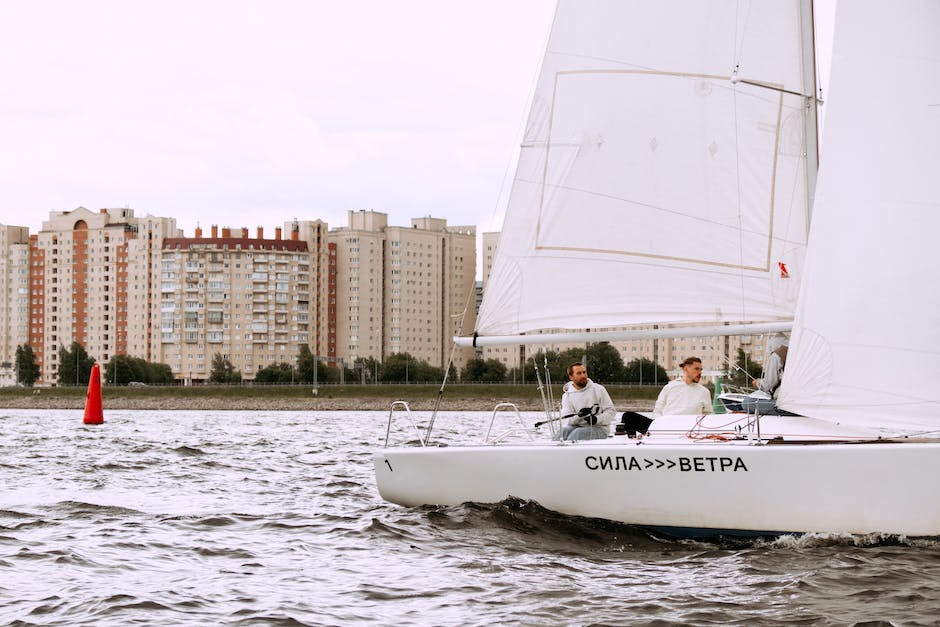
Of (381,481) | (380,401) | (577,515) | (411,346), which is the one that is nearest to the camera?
(577,515)

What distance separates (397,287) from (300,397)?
41.9 m

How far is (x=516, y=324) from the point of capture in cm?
1209

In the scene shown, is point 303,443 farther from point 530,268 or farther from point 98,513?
point 530,268

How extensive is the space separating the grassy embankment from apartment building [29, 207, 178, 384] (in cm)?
3413

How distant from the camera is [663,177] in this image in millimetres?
12266

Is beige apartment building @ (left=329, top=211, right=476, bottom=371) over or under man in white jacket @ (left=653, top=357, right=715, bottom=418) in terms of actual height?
over

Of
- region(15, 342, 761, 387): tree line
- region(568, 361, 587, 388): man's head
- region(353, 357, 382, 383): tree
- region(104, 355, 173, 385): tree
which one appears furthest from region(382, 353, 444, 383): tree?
region(568, 361, 587, 388): man's head

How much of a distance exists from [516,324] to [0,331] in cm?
13605

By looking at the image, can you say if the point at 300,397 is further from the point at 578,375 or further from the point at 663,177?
the point at 663,177

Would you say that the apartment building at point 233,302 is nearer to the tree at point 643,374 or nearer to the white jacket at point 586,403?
the tree at point 643,374

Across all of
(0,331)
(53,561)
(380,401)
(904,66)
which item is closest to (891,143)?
(904,66)

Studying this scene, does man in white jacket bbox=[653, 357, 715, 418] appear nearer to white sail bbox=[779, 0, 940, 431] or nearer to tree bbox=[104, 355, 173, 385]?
white sail bbox=[779, 0, 940, 431]

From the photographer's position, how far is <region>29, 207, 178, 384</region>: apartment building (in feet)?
425

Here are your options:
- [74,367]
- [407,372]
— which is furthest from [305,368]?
[74,367]
